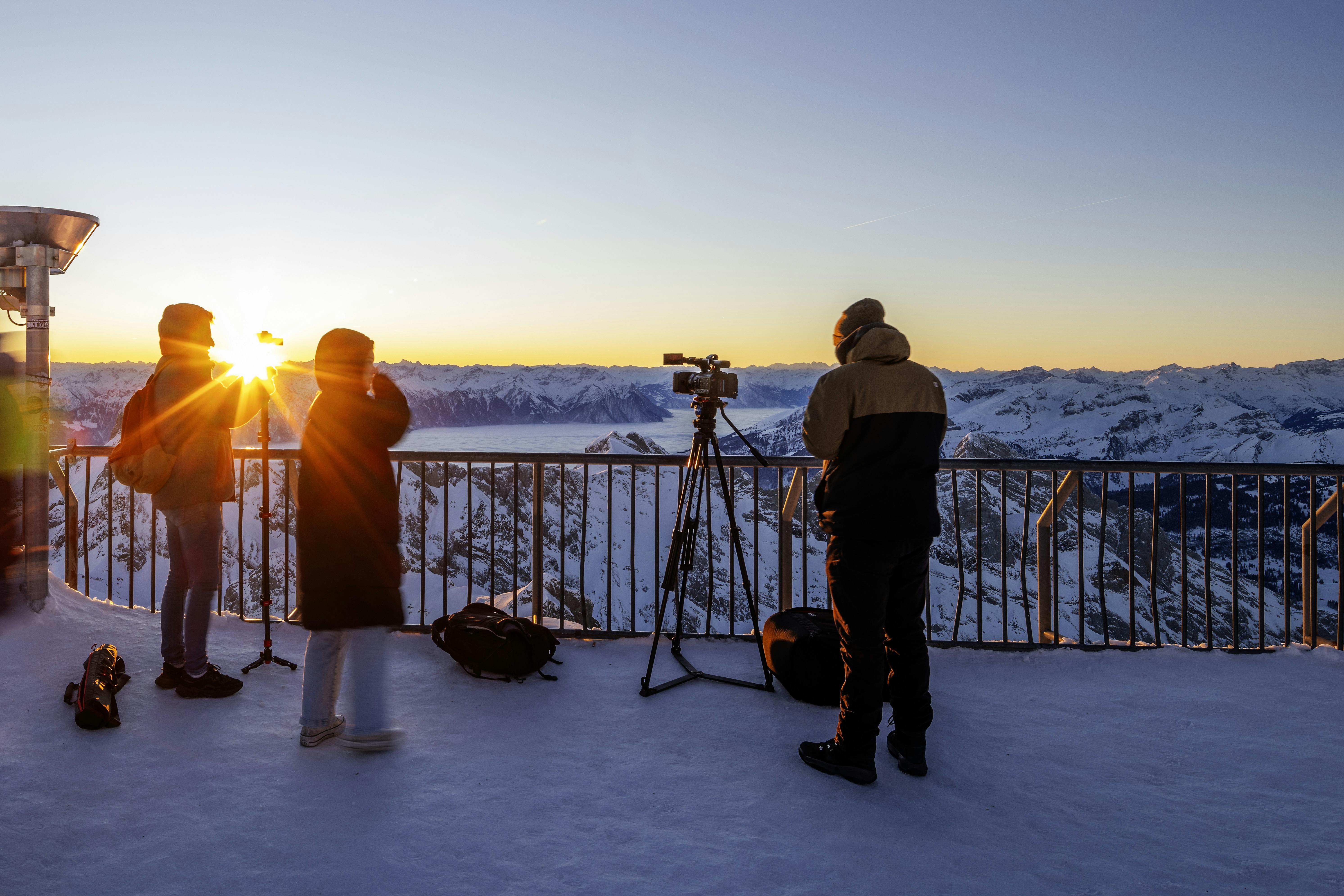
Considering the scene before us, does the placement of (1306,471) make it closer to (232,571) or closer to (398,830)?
(398,830)

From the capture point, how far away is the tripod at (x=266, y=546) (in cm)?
416

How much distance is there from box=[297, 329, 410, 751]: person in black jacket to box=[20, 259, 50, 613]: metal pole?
307 cm

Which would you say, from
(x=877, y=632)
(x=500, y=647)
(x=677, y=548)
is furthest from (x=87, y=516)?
(x=877, y=632)

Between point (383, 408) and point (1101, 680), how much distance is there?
4524 mm

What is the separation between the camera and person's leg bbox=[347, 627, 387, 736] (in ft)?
10.8

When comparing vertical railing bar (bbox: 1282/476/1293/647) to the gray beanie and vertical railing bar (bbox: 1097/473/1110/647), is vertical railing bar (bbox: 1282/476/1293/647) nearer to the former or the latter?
vertical railing bar (bbox: 1097/473/1110/647)

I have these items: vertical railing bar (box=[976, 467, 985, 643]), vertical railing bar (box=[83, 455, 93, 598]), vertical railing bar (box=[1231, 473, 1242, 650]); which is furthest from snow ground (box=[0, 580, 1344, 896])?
vertical railing bar (box=[83, 455, 93, 598])

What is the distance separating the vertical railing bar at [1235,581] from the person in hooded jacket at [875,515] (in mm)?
1964

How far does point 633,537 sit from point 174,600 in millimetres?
2872

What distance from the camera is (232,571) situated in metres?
80.6

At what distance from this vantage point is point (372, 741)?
330 centimetres

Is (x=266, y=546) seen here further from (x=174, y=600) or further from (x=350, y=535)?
(x=350, y=535)

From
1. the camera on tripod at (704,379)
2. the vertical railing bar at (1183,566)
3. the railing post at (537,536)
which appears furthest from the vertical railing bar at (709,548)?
the vertical railing bar at (1183,566)

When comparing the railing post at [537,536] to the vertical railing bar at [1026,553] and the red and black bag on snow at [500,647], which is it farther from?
the vertical railing bar at [1026,553]
